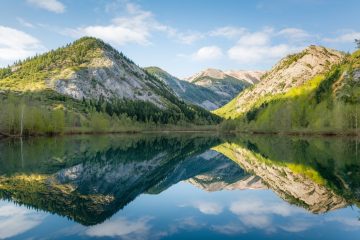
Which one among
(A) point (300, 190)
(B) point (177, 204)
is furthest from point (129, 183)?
(A) point (300, 190)

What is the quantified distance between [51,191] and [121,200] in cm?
755

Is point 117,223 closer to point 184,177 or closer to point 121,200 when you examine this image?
point 121,200

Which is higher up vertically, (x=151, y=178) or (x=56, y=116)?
(x=56, y=116)

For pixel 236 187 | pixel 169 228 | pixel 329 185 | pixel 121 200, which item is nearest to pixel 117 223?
pixel 169 228

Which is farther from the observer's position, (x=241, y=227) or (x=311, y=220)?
(x=311, y=220)

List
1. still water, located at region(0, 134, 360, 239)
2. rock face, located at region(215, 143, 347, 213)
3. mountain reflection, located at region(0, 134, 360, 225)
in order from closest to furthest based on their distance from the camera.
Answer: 1. still water, located at region(0, 134, 360, 239)
2. mountain reflection, located at region(0, 134, 360, 225)
3. rock face, located at region(215, 143, 347, 213)

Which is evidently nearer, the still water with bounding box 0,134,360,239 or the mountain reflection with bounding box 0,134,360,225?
the still water with bounding box 0,134,360,239

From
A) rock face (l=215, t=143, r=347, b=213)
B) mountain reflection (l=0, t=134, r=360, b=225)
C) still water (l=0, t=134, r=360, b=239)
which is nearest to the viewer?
still water (l=0, t=134, r=360, b=239)

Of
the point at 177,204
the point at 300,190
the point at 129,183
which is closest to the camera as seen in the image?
the point at 177,204

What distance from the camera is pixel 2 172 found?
43.5 meters

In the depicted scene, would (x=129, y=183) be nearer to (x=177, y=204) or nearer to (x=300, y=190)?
(x=177, y=204)

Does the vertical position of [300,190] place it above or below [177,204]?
above

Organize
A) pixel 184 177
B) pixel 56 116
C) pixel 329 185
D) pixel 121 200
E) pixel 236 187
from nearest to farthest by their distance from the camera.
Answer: pixel 121 200 < pixel 329 185 < pixel 236 187 < pixel 184 177 < pixel 56 116

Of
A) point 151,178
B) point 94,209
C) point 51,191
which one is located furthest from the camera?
point 151,178
